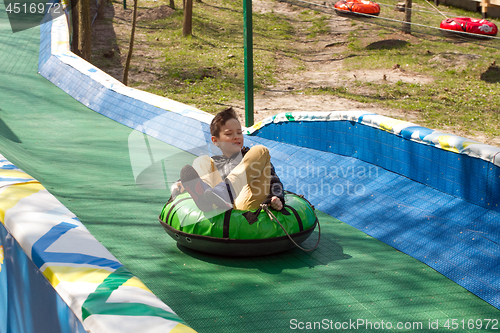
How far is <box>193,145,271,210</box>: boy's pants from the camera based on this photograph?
11.3 ft

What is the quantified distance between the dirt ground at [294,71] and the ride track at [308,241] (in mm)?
5546

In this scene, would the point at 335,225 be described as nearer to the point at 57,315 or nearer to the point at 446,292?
the point at 446,292

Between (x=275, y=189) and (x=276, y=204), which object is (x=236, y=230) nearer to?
(x=276, y=204)

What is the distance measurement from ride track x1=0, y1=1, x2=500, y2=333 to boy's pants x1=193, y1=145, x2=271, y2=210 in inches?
18.5

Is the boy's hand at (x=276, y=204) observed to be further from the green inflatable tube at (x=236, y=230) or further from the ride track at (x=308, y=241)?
the ride track at (x=308, y=241)

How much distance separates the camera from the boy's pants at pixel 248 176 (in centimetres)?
344

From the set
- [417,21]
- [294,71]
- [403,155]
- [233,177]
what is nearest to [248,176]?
[233,177]

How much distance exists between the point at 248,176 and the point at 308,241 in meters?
0.91

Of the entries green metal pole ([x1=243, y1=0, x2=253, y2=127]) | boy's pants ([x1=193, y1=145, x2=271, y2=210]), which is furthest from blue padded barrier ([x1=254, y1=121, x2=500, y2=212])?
boy's pants ([x1=193, y1=145, x2=271, y2=210])

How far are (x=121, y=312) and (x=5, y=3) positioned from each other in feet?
55.0

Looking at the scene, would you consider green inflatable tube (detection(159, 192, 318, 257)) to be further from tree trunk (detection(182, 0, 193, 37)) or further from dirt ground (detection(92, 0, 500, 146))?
tree trunk (detection(182, 0, 193, 37))

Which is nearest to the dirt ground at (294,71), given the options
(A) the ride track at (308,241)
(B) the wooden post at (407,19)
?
(B) the wooden post at (407,19)

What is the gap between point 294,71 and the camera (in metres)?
16.4

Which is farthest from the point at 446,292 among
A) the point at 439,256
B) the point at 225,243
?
the point at 225,243
